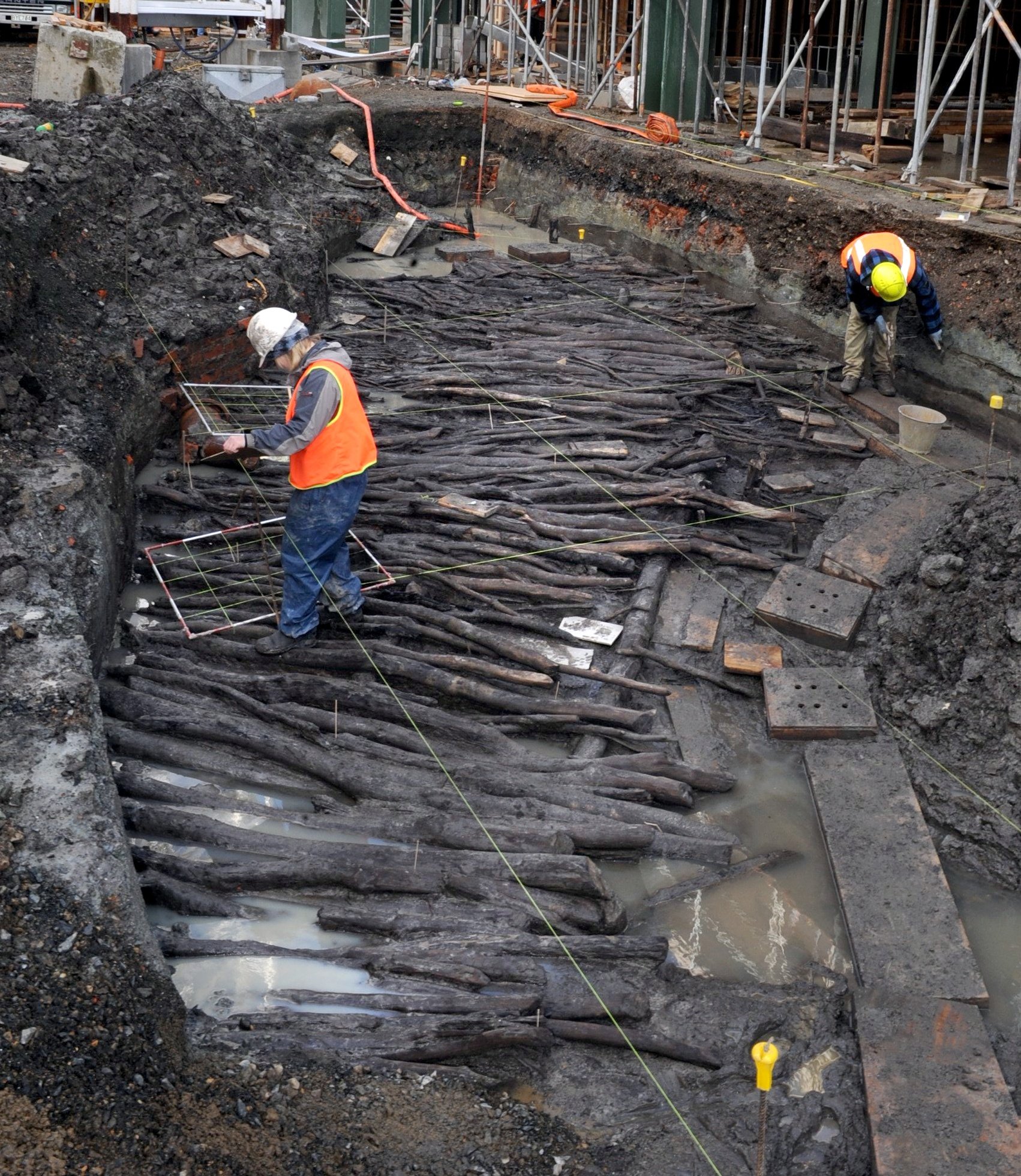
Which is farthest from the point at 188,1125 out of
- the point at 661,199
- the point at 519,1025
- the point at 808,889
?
the point at 661,199

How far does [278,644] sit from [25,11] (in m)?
22.9

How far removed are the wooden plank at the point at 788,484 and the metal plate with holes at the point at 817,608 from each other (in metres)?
1.60

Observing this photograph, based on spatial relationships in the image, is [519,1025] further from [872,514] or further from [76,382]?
[76,382]

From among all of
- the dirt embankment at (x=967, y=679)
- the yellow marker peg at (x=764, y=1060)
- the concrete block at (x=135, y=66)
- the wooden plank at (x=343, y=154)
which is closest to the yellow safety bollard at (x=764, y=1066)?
the yellow marker peg at (x=764, y=1060)

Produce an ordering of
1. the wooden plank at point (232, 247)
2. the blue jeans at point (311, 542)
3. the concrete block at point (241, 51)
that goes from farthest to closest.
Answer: the concrete block at point (241, 51), the wooden plank at point (232, 247), the blue jeans at point (311, 542)

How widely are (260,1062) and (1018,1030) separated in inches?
130

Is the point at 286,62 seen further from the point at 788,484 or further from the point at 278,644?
the point at 278,644

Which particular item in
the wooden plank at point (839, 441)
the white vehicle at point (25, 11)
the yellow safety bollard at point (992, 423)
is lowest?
the wooden plank at point (839, 441)

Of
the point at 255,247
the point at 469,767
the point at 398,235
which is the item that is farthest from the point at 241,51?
the point at 469,767

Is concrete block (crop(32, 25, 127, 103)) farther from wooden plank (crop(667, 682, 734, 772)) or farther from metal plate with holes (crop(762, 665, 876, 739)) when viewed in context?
metal plate with holes (crop(762, 665, 876, 739))

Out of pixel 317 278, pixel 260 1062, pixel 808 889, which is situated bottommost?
pixel 808 889

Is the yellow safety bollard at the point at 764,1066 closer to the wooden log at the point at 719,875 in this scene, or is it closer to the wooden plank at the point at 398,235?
the wooden log at the point at 719,875

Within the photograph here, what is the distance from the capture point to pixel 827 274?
1363 centimetres

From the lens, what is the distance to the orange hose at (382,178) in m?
18.1
